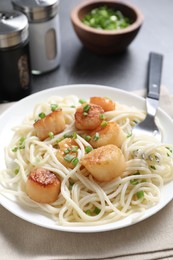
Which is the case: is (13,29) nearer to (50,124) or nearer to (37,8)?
(37,8)

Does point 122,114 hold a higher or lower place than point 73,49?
higher

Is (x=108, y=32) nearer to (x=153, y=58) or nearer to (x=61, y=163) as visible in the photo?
(x=153, y=58)

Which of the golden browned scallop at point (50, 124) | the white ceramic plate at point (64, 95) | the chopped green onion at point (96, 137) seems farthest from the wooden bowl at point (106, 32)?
the chopped green onion at point (96, 137)

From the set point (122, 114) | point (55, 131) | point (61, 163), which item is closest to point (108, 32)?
point (122, 114)

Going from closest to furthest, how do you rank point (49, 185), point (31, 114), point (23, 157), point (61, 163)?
point (49, 185) < point (61, 163) < point (23, 157) < point (31, 114)

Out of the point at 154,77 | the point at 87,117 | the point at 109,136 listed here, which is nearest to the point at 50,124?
the point at 87,117

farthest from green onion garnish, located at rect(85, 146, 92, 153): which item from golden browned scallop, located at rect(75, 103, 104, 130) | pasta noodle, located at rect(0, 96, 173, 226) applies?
golden browned scallop, located at rect(75, 103, 104, 130)

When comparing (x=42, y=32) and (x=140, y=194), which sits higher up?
(x=42, y=32)
